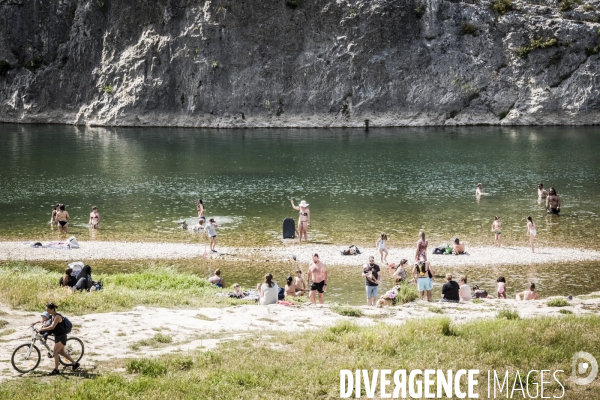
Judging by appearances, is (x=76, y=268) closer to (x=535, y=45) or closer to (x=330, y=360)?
(x=330, y=360)

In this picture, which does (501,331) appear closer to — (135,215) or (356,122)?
(135,215)

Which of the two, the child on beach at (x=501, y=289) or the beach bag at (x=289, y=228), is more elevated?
the beach bag at (x=289, y=228)

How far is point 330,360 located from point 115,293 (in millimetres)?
10381

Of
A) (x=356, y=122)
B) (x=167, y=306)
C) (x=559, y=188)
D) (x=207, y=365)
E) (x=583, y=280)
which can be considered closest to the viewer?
(x=207, y=365)

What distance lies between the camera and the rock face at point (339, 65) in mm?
113625

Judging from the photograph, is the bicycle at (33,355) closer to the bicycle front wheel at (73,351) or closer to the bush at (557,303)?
the bicycle front wheel at (73,351)

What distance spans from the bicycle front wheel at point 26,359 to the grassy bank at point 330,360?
678 mm

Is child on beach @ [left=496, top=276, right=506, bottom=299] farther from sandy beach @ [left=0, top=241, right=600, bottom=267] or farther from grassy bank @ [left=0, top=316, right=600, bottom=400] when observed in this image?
grassy bank @ [left=0, top=316, right=600, bottom=400]

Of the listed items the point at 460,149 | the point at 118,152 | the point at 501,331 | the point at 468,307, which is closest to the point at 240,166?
the point at 118,152

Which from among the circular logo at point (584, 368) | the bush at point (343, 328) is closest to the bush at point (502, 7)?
the bush at point (343, 328)

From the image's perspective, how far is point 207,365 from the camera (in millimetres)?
16656

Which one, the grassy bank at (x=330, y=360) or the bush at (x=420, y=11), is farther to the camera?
the bush at (x=420, y=11)

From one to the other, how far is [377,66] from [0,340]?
105897 mm

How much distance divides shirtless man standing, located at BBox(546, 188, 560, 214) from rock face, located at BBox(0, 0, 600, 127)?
69.0 metres
